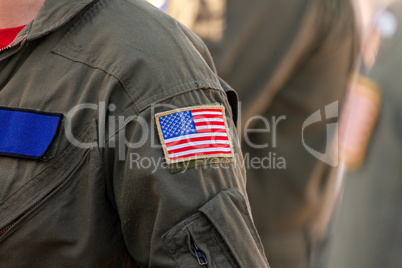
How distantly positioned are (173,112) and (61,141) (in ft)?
0.67

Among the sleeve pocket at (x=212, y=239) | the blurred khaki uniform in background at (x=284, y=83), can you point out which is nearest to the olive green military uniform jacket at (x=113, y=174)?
the sleeve pocket at (x=212, y=239)

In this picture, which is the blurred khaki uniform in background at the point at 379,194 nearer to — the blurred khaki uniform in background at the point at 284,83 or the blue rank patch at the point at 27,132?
the blue rank patch at the point at 27,132

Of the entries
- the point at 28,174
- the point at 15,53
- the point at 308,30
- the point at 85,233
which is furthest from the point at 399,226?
the point at 308,30

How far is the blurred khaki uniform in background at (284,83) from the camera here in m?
2.20

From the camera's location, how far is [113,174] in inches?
49.9

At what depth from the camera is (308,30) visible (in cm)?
222

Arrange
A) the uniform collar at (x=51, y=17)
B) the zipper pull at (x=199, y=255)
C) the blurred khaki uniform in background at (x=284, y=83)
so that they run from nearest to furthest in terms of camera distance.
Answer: the zipper pull at (x=199, y=255) < the uniform collar at (x=51, y=17) < the blurred khaki uniform in background at (x=284, y=83)

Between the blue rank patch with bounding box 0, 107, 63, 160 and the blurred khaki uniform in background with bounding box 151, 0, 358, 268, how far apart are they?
3.13 ft

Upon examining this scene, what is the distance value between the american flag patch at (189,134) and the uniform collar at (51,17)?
256 mm

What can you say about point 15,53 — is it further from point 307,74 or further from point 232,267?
point 307,74

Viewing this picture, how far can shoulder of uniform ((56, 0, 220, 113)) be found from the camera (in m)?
1.28

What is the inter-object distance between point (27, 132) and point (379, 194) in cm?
63

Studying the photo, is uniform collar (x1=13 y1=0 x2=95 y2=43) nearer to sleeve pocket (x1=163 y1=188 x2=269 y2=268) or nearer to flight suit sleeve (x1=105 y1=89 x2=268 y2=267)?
flight suit sleeve (x1=105 y1=89 x2=268 y2=267)

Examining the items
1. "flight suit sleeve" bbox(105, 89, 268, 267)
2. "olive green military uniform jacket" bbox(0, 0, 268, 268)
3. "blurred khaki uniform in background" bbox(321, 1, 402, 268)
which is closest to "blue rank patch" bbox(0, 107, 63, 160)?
"olive green military uniform jacket" bbox(0, 0, 268, 268)
